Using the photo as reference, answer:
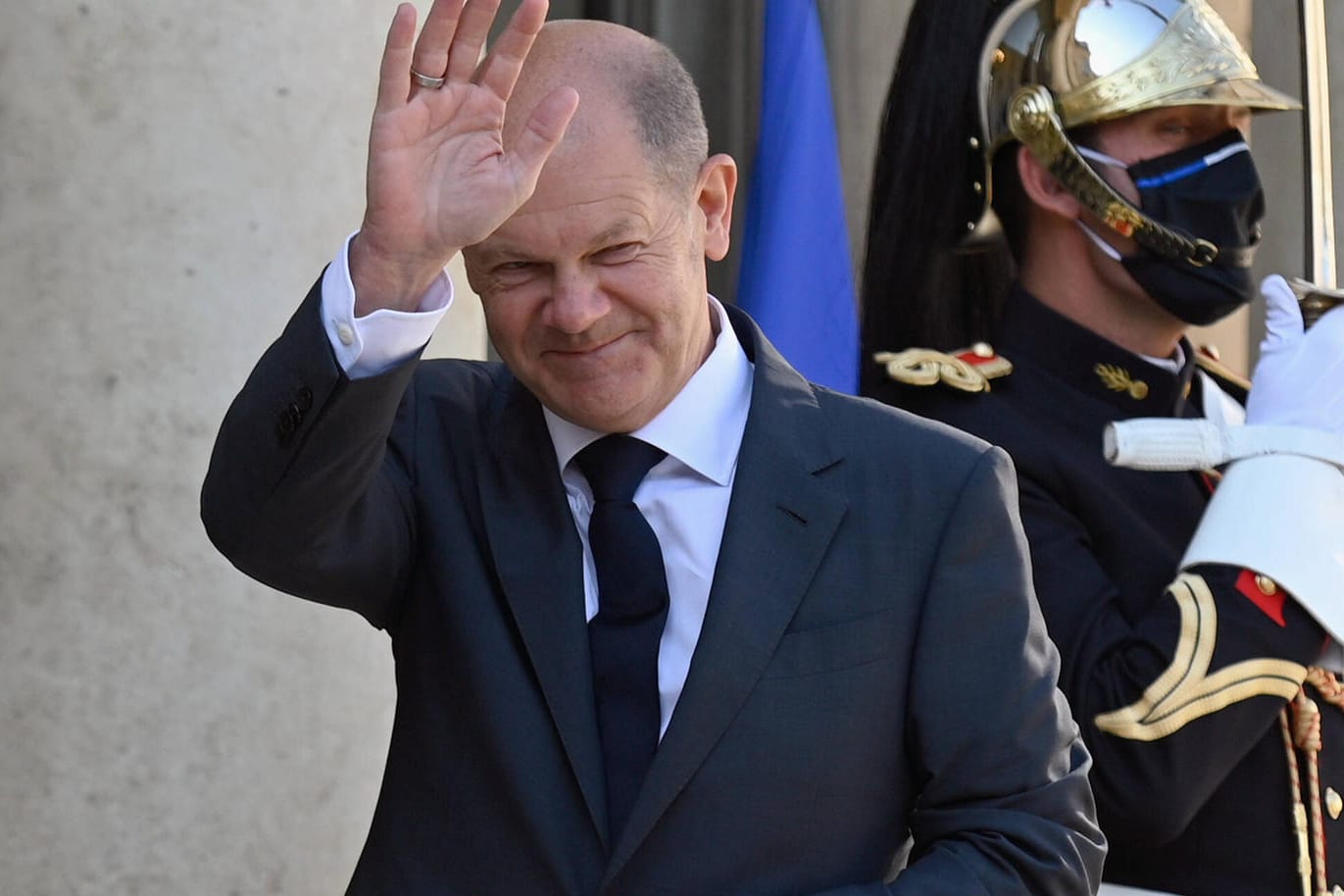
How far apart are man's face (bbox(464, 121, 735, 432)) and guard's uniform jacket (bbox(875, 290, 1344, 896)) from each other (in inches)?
34.0

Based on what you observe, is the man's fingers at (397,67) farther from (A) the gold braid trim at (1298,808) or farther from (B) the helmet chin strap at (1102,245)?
(A) the gold braid trim at (1298,808)

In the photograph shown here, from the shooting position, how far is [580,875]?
193cm

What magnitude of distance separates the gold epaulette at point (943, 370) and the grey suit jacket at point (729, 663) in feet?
2.51

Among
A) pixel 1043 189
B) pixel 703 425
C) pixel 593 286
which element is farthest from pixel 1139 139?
pixel 593 286

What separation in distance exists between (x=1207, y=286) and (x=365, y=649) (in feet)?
4.71

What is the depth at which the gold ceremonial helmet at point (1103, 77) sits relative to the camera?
295cm

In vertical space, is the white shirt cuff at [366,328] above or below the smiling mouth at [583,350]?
above

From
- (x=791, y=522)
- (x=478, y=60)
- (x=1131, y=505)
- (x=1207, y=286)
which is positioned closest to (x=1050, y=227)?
(x=1207, y=286)

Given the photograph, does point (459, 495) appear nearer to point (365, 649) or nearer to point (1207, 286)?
point (365, 649)

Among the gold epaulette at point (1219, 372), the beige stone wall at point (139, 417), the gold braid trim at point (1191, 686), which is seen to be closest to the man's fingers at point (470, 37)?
the beige stone wall at point (139, 417)

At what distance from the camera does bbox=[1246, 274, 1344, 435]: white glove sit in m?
2.83

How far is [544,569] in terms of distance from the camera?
203 centimetres

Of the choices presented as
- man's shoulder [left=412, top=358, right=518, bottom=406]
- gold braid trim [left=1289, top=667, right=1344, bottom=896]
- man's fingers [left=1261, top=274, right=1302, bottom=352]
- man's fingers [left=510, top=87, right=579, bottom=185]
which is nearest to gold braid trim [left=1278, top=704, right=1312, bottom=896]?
gold braid trim [left=1289, top=667, right=1344, bottom=896]

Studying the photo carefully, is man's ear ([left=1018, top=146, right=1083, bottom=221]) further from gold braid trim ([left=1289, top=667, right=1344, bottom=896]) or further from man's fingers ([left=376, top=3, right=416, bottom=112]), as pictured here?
man's fingers ([left=376, top=3, right=416, bottom=112])
